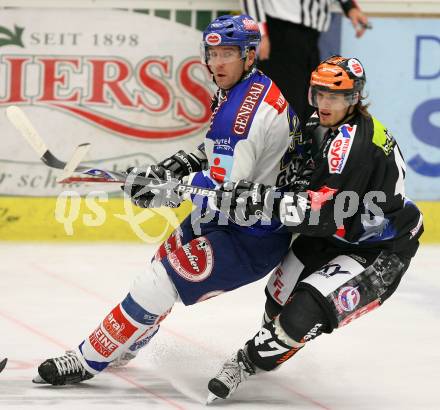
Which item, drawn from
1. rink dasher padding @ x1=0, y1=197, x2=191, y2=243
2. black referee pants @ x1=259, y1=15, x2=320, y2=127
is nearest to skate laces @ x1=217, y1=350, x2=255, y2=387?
rink dasher padding @ x1=0, y1=197, x2=191, y2=243

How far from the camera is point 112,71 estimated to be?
6.11m

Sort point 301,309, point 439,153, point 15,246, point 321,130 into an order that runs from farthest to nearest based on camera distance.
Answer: point 439,153 < point 15,246 < point 321,130 < point 301,309

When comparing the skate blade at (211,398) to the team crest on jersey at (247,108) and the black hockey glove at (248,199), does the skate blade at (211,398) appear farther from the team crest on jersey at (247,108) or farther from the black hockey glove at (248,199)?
the team crest on jersey at (247,108)

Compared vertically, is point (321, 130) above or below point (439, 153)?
above

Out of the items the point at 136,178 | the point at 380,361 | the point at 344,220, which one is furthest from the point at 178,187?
the point at 380,361

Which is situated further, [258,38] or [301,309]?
[258,38]

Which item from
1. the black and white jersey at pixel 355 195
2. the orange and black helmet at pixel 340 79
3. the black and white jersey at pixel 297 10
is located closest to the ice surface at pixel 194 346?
the black and white jersey at pixel 355 195

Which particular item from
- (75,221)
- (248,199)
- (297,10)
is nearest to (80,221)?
(75,221)

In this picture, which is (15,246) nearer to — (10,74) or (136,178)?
(10,74)

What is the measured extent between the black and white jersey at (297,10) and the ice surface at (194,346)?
4.33 ft

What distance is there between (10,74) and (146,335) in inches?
98.6

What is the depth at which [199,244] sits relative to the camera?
3.62m

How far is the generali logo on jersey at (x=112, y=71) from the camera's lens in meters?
6.02

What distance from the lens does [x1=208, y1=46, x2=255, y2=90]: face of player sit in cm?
369
